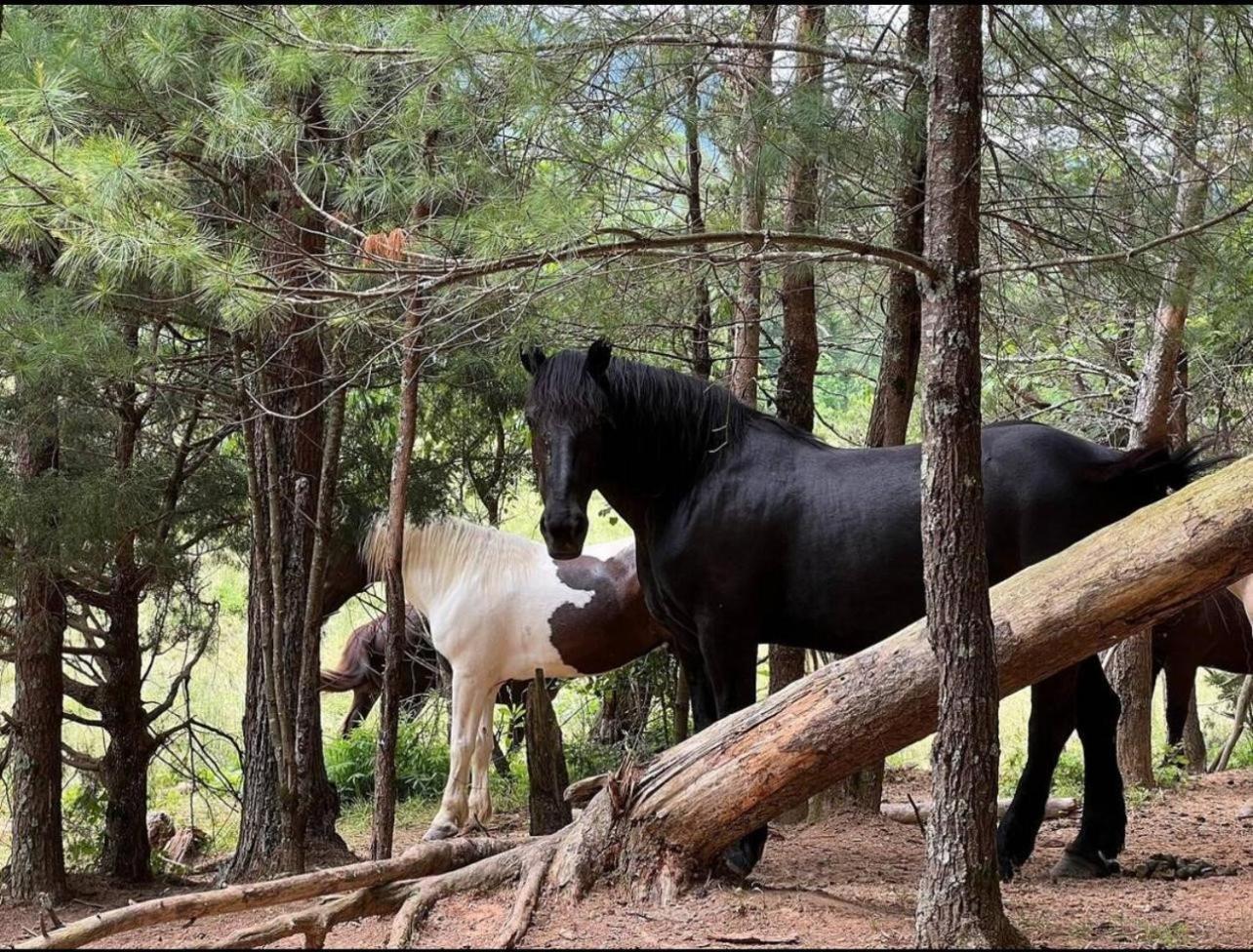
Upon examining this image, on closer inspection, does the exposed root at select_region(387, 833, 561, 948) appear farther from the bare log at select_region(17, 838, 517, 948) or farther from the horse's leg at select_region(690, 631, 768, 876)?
the horse's leg at select_region(690, 631, 768, 876)

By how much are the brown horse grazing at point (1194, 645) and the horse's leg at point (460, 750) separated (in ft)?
15.8

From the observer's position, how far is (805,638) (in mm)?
5309

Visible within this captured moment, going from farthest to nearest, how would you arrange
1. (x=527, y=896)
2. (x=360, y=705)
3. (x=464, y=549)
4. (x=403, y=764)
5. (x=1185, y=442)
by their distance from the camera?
(x=360, y=705)
(x=403, y=764)
(x=1185, y=442)
(x=464, y=549)
(x=527, y=896)

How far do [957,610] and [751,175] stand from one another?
8.24 feet

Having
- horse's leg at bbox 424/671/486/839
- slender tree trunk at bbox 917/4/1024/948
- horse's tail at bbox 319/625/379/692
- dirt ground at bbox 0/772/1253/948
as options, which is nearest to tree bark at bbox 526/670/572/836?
dirt ground at bbox 0/772/1253/948

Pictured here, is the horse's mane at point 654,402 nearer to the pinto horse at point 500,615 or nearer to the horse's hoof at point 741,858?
the horse's hoof at point 741,858

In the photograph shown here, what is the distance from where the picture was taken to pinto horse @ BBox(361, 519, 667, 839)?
290 inches

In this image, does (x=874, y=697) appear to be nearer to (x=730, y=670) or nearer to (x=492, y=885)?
(x=730, y=670)

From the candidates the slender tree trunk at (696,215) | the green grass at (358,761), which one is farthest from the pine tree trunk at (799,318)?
the green grass at (358,761)

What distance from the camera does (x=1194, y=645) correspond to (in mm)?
9164

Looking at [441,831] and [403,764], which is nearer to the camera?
[441,831]

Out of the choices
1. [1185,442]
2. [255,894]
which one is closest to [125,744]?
[255,894]

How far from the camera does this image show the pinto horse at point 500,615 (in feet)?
24.2

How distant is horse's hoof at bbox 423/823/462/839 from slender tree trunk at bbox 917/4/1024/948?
155 inches
